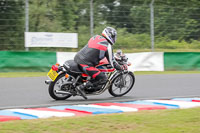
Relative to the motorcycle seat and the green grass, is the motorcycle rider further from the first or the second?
the green grass

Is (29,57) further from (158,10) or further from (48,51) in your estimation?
(158,10)

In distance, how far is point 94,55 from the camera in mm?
8047

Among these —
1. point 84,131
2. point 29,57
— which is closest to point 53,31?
point 29,57

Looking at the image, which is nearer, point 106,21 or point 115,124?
point 115,124

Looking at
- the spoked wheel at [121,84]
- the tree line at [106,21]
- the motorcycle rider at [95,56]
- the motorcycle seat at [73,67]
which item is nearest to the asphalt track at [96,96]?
the spoked wheel at [121,84]

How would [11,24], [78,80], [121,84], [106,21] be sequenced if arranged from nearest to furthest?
[78,80] → [121,84] → [11,24] → [106,21]

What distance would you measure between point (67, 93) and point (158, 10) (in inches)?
375

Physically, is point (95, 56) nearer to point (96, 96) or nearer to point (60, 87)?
point (60, 87)

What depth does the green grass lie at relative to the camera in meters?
5.34

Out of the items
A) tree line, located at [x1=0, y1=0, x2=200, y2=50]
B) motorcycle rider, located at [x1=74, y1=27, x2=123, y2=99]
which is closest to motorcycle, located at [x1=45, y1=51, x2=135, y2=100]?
motorcycle rider, located at [x1=74, y1=27, x2=123, y2=99]

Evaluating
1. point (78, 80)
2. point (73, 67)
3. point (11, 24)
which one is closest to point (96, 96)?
point (78, 80)

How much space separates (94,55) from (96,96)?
52.6 inches

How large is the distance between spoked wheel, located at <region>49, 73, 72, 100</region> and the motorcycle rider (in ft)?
0.89

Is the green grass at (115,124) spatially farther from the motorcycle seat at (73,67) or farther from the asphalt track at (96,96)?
the motorcycle seat at (73,67)
